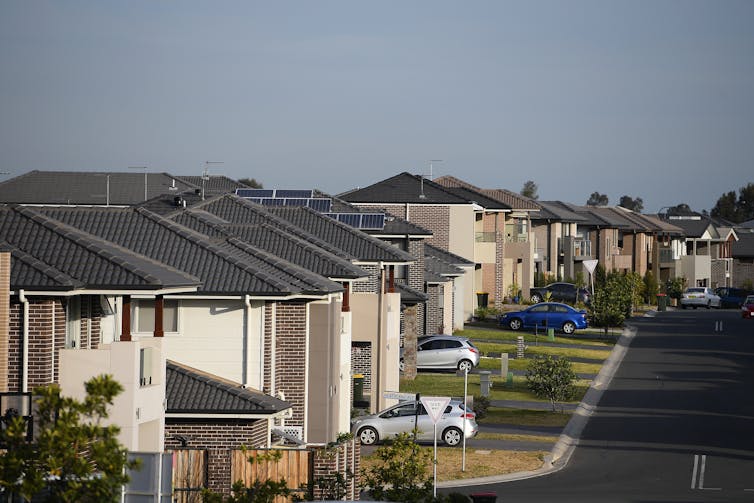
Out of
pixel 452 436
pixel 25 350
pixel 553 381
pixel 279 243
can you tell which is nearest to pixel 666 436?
pixel 553 381

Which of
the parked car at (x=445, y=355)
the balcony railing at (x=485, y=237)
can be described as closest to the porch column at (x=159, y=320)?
the parked car at (x=445, y=355)

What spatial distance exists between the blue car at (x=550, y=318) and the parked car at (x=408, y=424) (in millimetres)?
32350

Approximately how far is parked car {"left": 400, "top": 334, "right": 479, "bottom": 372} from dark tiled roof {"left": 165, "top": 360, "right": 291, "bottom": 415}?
26.4 metres

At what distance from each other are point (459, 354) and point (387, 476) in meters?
31.0

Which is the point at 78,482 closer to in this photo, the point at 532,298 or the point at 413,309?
the point at 413,309

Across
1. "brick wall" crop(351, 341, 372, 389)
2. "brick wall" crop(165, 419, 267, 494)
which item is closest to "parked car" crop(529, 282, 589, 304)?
"brick wall" crop(351, 341, 372, 389)

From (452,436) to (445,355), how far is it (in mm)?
16097

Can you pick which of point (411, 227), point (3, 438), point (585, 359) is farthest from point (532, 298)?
point (3, 438)

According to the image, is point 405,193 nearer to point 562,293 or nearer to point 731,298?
point 562,293

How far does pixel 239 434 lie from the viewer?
2303 cm

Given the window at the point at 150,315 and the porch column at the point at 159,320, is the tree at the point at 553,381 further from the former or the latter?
the porch column at the point at 159,320

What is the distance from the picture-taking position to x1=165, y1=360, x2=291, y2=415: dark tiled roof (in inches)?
894

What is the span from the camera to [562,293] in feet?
268

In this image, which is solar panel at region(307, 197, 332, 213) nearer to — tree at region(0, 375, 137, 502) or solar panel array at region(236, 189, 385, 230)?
solar panel array at region(236, 189, 385, 230)
